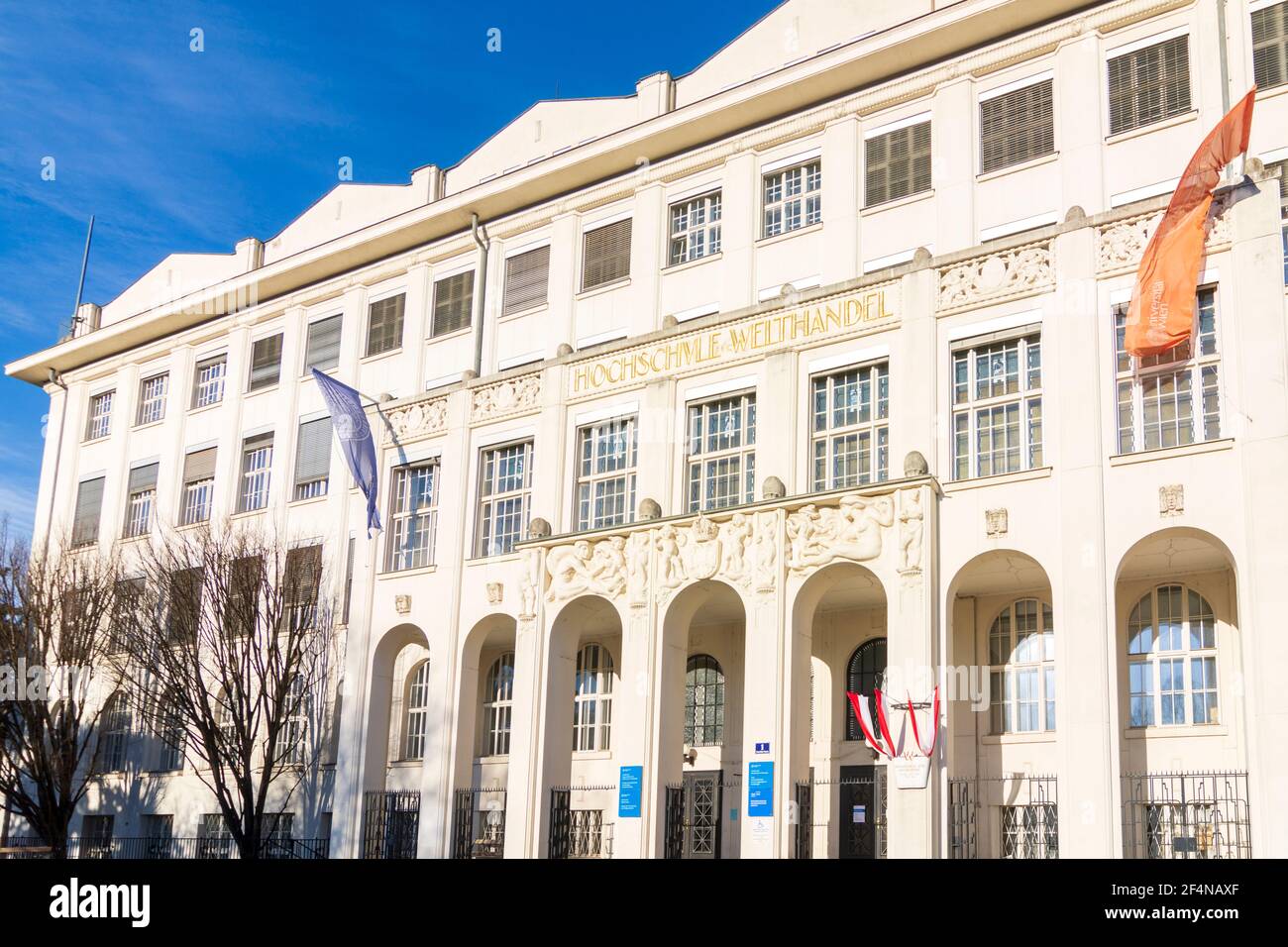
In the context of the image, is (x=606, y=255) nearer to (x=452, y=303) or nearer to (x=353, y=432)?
(x=452, y=303)

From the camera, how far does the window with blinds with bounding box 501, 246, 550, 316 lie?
34.0 meters

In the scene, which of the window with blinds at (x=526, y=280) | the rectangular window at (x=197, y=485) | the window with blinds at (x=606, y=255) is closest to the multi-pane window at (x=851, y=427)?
the window with blinds at (x=606, y=255)

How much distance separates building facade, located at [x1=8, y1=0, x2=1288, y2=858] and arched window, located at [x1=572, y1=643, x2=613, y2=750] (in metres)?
0.10

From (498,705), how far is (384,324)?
11.3m

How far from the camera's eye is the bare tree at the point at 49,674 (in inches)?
1372

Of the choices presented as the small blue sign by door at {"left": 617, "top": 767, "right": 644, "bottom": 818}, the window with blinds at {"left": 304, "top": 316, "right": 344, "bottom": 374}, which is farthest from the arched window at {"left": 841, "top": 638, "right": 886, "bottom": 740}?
the window with blinds at {"left": 304, "top": 316, "right": 344, "bottom": 374}

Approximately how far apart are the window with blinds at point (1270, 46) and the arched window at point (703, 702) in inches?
591

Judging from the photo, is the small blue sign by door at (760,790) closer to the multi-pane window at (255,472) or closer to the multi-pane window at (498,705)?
the multi-pane window at (498,705)

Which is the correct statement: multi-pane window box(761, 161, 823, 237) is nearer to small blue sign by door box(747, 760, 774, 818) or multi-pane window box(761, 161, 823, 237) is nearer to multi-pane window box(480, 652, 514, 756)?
multi-pane window box(480, 652, 514, 756)

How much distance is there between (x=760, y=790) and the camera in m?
23.8
